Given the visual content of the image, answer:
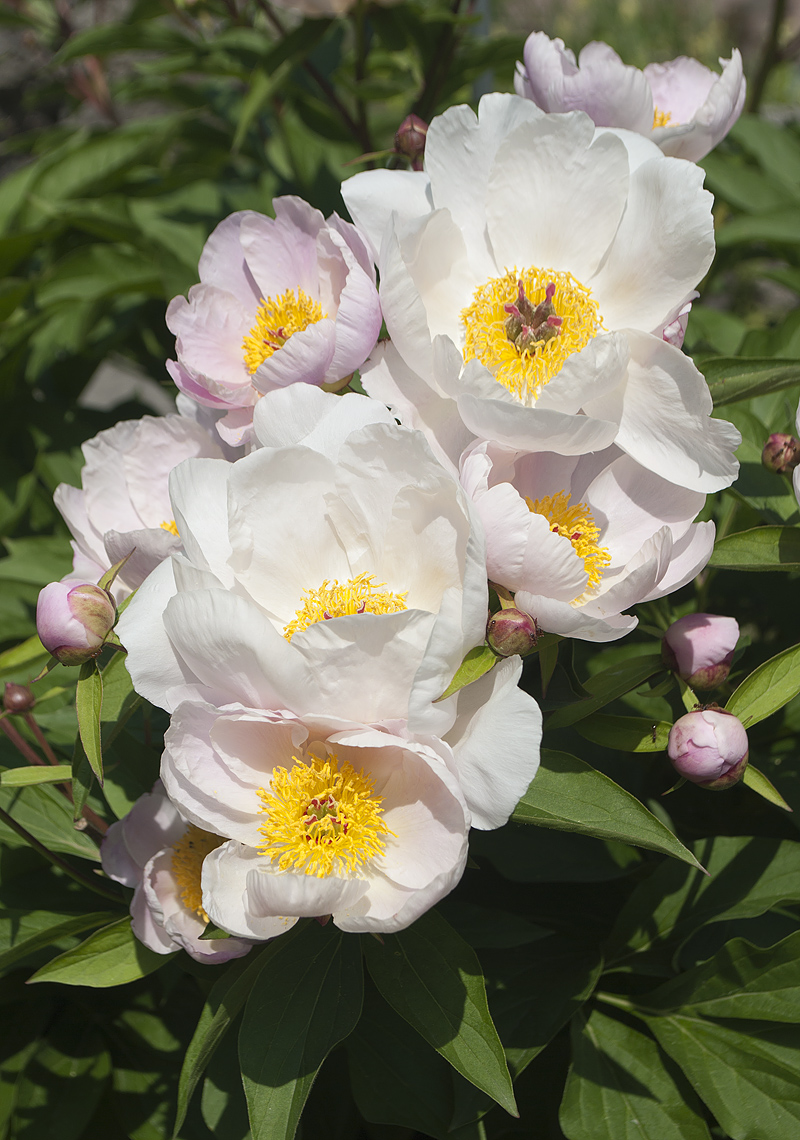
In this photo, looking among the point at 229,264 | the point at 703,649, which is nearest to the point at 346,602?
the point at 703,649

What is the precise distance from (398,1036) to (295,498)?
68 centimetres

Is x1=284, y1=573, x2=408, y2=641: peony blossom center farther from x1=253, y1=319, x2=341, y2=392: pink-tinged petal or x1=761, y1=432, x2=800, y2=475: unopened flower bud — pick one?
x1=761, y1=432, x2=800, y2=475: unopened flower bud

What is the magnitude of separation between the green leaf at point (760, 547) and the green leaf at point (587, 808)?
10.5 inches

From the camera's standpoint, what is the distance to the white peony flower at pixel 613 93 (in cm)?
104

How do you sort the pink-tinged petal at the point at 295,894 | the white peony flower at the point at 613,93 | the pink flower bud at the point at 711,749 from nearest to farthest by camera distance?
the pink-tinged petal at the point at 295,894 < the pink flower bud at the point at 711,749 < the white peony flower at the point at 613,93

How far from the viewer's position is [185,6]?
7.13 feet

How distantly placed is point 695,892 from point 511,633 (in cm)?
59

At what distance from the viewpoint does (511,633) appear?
0.77 m

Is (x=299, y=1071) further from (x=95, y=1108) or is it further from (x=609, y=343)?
(x=609, y=343)

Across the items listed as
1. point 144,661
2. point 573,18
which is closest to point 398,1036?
point 144,661

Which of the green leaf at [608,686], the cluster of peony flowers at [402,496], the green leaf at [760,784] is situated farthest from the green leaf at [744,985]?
the cluster of peony flowers at [402,496]

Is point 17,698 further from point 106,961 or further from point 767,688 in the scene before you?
point 767,688

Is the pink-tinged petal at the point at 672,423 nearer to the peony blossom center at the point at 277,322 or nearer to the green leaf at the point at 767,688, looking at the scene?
the green leaf at the point at 767,688

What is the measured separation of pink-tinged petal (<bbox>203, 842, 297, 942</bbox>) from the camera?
77 centimetres
